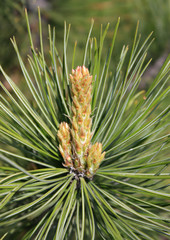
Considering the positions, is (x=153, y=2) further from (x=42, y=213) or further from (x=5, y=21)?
(x=42, y=213)

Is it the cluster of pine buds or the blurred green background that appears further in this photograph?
the blurred green background

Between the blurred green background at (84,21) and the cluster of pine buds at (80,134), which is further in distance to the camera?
the blurred green background at (84,21)

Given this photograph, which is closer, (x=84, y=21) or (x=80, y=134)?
(x=80, y=134)

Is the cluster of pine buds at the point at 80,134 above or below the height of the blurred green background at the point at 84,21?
below

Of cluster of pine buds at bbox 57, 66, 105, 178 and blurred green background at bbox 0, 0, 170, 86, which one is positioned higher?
blurred green background at bbox 0, 0, 170, 86
